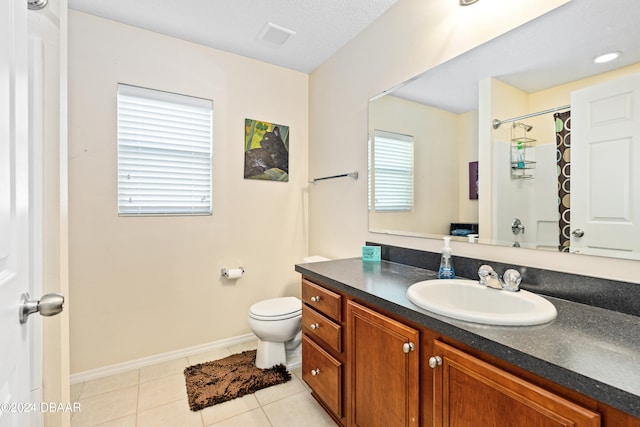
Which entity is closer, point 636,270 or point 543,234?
point 636,270

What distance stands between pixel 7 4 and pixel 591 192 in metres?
1.74

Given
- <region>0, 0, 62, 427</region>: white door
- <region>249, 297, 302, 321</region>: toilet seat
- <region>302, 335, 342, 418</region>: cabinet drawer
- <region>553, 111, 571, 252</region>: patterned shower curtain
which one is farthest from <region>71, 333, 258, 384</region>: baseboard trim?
<region>553, 111, 571, 252</region>: patterned shower curtain

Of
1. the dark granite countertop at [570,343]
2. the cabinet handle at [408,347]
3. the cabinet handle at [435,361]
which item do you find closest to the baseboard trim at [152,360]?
the dark granite countertop at [570,343]

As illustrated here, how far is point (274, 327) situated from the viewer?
1980mm

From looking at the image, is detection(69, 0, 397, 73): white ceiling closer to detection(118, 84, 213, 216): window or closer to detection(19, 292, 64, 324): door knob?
detection(118, 84, 213, 216): window

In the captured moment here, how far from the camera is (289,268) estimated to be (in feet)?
9.14

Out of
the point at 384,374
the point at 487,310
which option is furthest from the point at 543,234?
the point at 384,374

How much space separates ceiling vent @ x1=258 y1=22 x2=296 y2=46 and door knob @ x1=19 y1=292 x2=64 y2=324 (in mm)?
2072

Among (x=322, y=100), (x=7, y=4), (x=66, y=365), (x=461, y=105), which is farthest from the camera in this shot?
(x=322, y=100)

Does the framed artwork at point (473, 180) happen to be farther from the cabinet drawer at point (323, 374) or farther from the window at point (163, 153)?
the window at point (163, 153)

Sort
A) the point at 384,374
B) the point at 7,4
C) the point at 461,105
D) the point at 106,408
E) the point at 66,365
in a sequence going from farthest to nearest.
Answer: the point at 106,408 < the point at 461,105 < the point at 66,365 < the point at 384,374 < the point at 7,4

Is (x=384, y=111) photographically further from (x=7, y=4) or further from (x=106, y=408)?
(x=106, y=408)

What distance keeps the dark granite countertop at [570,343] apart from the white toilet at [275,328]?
0.97 metres

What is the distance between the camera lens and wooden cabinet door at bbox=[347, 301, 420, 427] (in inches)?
41.6
